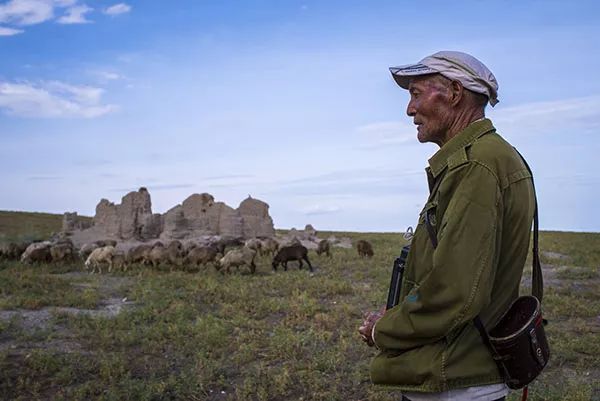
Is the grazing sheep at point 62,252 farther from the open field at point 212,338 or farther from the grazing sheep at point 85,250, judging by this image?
the open field at point 212,338

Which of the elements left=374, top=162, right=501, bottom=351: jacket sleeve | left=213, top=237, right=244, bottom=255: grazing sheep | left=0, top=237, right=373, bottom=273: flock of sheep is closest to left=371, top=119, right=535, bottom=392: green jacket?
left=374, top=162, right=501, bottom=351: jacket sleeve

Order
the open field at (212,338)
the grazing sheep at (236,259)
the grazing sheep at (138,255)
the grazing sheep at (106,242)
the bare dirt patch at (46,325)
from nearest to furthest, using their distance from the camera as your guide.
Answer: the open field at (212,338) → the bare dirt patch at (46,325) → the grazing sheep at (236,259) → the grazing sheep at (138,255) → the grazing sheep at (106,242)

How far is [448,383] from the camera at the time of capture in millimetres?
2461

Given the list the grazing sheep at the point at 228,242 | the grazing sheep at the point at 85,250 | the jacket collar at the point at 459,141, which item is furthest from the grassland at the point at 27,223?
the jacket collar at the point at 459,141

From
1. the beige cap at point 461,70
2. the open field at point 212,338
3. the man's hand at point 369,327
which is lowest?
the open field at point 212,338

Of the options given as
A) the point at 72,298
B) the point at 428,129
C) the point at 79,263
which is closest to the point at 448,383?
the point at 428,129

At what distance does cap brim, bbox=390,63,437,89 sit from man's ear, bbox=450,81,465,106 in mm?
106

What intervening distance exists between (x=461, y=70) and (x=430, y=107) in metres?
0.21

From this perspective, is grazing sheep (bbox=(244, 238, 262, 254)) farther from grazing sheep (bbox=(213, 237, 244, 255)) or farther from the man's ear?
the man's ear

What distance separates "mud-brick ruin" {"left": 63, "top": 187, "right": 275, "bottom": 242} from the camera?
88.4 feet

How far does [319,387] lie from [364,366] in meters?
0.91

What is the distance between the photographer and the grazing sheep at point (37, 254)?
18578 mm

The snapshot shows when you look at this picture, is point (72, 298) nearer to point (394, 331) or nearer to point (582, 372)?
point (582, 372)

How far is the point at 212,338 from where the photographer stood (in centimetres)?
899
